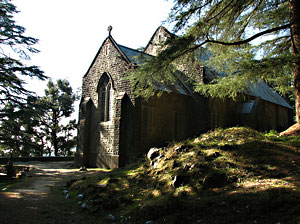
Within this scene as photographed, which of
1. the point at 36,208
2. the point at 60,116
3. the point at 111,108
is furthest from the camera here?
the point at 60,116

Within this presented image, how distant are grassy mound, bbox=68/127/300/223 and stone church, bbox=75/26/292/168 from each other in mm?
6110

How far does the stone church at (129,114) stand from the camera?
16.5 metres

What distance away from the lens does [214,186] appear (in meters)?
6.50

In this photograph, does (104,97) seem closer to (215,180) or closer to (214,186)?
(215,180)

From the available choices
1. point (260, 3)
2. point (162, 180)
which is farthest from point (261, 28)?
point (162, 180)

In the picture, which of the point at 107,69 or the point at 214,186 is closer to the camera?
the point at 214,186

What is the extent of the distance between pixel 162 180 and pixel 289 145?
4525 millimetres

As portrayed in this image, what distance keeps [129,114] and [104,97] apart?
3.59 meters

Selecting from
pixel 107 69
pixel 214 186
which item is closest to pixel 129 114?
pixel 107 69

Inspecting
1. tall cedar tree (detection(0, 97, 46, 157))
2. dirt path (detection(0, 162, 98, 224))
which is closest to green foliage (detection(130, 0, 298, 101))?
dirt path (detection(0, 162, 98, 224))

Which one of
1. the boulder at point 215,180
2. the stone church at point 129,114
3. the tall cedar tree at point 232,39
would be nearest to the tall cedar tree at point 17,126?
the stone church at point 129,114

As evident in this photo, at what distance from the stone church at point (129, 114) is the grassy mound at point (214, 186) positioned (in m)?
6.11

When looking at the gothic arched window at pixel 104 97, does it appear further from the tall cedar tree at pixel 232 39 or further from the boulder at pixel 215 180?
the boulder at pixel 215 180

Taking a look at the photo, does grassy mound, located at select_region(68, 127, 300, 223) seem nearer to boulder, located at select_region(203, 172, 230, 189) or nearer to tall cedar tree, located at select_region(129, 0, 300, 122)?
boulder, located at select_region(203, 172, 230, 189)
